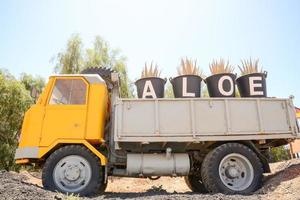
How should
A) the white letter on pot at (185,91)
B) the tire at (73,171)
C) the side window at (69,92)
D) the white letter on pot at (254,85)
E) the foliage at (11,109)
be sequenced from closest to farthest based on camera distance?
the tire at (73,171), the side window at (69,92), the white letter on pot at (185,91), the white letter on pot at (254,85), the foliage at (11,109)

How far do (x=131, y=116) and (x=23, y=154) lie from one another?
8.11 feet

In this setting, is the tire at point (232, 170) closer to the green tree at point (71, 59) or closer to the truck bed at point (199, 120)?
the truck bed at point (199, 120)

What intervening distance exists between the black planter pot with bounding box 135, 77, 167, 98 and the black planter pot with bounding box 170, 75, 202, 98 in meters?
0.35

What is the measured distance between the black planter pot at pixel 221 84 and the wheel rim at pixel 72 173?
354 centimetres

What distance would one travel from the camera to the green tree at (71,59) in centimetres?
1983

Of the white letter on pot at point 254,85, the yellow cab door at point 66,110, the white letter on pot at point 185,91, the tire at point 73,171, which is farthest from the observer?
the white letter on pot at point 254,85

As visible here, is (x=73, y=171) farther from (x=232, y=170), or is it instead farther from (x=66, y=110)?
(x=232, y=170)

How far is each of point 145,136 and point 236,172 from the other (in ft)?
7.23

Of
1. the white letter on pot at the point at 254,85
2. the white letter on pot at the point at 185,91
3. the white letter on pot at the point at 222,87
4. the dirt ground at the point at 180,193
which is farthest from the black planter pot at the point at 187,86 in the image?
the dirt ground at the point at 180,193

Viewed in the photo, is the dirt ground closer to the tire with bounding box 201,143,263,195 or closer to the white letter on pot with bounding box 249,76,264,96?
the tire with bounding box 201,143,263,195

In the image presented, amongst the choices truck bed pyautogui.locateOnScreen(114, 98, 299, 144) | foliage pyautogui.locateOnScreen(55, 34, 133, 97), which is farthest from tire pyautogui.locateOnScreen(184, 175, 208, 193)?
foliage pyautogui.locateOnScreen(55, 34, 133, 97)

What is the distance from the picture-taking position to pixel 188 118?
732 cm

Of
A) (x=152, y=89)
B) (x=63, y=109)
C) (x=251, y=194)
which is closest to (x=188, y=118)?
(x=152, y=89)

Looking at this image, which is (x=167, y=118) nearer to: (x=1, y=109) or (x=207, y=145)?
(x=207, y=145)
